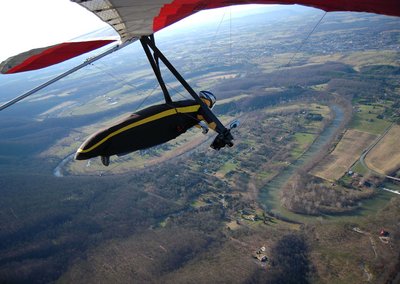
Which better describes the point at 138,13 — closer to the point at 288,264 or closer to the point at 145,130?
the point at 145,130

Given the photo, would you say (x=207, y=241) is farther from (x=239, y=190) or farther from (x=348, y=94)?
(x=348, y=94)

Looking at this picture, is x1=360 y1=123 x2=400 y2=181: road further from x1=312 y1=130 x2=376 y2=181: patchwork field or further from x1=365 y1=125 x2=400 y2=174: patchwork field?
x1=312 y1=130 x2=376 y2=181: patchwork field

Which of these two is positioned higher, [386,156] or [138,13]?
[138,13]

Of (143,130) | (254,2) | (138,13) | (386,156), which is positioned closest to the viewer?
(138,13)

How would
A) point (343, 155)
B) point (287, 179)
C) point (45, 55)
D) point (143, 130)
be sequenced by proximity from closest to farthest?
point (45, 55)
point (143, 130)
point (287, 179)
point (343, 155)

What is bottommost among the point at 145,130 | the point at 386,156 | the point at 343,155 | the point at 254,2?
the point at 386,156

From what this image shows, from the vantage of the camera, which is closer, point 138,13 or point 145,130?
point 138,13

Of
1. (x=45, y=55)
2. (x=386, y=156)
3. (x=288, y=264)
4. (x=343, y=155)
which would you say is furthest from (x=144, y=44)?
(x=386, y=156)

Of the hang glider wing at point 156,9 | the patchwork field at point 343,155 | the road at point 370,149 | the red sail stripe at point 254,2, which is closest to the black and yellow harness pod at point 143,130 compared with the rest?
the hang glider wing at point 156,9
